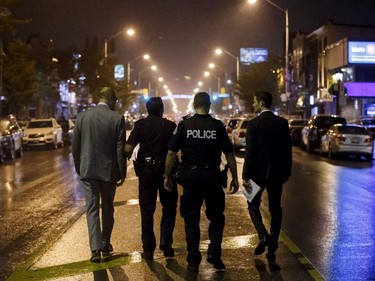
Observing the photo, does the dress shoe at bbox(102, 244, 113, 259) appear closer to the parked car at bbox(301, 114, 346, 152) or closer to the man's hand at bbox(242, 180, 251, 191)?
the man's hand at bbox(242, 180, 251, 191)

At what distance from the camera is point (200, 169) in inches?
275

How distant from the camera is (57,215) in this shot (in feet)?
37.5

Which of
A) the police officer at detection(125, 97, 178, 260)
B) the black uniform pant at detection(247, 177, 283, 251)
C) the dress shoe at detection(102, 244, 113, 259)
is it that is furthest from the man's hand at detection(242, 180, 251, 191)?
the dress shoe at detection(102, 244, 113, 259)

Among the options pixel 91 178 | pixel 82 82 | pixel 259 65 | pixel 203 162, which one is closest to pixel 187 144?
pixel 203 162

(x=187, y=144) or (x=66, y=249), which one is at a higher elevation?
(x=187, y=144)

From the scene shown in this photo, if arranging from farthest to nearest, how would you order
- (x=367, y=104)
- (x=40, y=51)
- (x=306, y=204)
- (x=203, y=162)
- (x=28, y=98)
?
(x=40, y=51) < (x=367, y=104) < (x=28, y=98) < (x=306, y=204) < (x=203, y=162)

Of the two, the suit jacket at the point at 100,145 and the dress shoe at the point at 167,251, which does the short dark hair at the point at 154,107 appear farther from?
the dress shoe at the point at 167,251

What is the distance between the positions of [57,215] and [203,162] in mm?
5155

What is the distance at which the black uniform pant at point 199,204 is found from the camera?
22.9ft

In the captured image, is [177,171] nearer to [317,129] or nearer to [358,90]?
[317,129]

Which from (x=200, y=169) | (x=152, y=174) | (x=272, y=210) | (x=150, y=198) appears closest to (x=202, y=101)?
(x=200, y=169)

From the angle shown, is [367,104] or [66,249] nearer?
[66,249]

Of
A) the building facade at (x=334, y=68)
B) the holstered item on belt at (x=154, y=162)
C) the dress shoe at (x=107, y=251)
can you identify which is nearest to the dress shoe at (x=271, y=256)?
the holstered item on belt at (x=154, y=162)

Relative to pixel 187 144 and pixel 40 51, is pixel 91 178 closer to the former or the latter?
pixel 187 144
